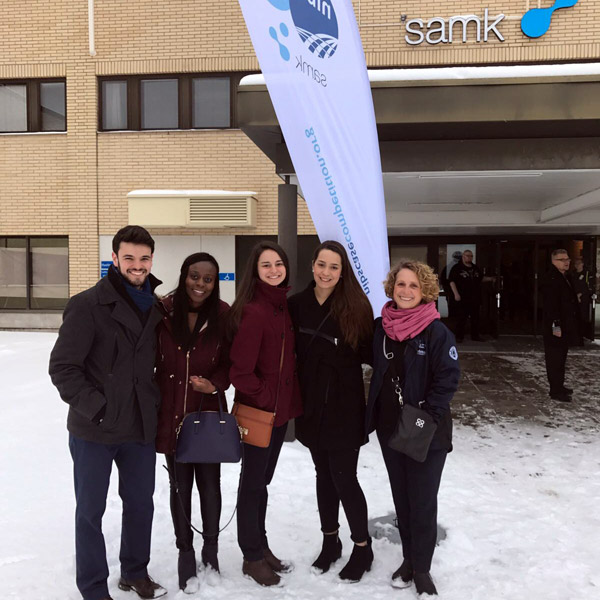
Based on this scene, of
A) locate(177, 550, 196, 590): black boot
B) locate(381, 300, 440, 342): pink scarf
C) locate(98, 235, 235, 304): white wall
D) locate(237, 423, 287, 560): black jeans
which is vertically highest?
locate(98, 235, 235, 304): white wall

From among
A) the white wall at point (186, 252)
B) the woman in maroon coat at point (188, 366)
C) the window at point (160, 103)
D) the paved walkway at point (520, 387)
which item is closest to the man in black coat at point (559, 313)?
the paved walkway at point (520, 387)

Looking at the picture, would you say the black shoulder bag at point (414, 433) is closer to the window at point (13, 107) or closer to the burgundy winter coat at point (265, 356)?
the burgundy winter coat at point (265, 356)

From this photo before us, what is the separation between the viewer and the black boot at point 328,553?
10.4ft

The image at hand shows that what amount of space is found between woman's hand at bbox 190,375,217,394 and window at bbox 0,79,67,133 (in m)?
11.8

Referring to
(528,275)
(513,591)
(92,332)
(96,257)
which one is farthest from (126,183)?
(513,591)

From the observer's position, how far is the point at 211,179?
1180 cm

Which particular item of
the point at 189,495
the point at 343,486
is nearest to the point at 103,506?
the point at 189,495

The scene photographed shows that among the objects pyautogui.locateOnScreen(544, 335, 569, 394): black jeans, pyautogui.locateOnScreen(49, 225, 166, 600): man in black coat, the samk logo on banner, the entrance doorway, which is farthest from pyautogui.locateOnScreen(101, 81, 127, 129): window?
pyautogui.locateOnScreen(49, 225, 166, 600): man in black coat

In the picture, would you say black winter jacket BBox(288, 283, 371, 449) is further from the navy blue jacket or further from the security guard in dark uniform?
the security guard in dark uniform

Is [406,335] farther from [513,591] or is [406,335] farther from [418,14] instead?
[418,14]

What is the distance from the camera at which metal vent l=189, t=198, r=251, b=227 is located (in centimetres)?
1130

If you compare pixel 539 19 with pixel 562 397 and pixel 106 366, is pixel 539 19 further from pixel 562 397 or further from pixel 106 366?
pixel 106 366

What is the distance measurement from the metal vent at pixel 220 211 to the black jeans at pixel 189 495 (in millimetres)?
8717

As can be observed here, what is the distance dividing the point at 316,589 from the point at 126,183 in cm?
1084
